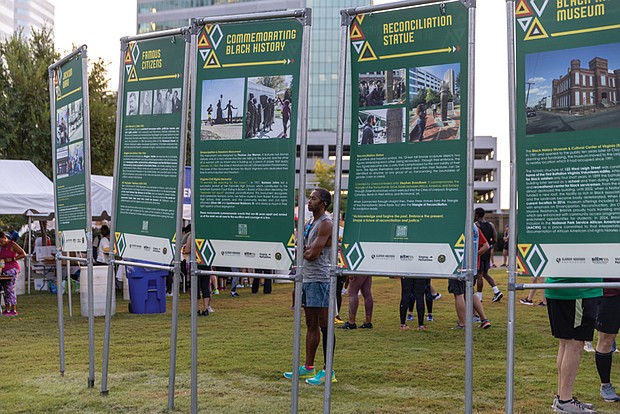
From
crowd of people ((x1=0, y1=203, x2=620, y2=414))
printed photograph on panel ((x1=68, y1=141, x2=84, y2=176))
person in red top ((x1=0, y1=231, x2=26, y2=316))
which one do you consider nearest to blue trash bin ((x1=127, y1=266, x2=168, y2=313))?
person in red top ((x1=0, y1=231, x2=26, y2=316))

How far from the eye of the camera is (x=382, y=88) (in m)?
5.43

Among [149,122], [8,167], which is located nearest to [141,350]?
[149,122]

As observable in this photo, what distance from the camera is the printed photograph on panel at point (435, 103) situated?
16.9ft

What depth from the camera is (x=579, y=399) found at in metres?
7.24

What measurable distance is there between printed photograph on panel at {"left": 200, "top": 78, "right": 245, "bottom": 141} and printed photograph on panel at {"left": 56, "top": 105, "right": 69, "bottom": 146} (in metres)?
2.63

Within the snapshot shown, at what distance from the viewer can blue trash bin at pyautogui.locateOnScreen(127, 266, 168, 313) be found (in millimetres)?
14586

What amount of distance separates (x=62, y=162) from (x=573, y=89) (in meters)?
5.79

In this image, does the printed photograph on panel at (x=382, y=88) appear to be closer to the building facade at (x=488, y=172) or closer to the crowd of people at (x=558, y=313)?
the crowd of people at (x=558, y=313)

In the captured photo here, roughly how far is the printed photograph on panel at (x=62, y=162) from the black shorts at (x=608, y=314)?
18.4 ft

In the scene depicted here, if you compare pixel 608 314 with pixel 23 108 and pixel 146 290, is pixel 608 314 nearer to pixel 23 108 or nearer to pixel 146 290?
pixel 146 290

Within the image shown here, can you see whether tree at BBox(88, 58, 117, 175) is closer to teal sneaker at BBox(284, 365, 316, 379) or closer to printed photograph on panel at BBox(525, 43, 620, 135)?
teal sneaker at BBox(284, 365, 316, 379)

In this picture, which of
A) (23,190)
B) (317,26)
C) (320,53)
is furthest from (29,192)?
(317,26)

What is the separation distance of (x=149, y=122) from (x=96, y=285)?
7638 millimetres

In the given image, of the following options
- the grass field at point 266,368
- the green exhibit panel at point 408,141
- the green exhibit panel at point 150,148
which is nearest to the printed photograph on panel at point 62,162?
the green exhibit panel at point 150,148
